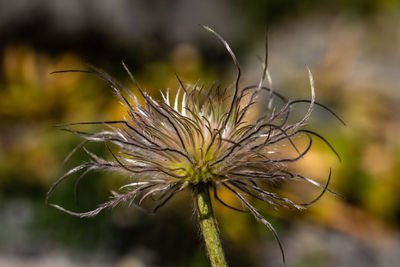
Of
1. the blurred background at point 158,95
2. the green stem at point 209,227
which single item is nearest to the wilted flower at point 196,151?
the green stem at point 209,227

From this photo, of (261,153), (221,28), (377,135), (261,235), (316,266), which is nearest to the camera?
(261,153)

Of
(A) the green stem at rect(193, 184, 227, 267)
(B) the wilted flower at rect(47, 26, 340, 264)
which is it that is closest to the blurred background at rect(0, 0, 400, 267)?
(B) the wilted flower at rect(47, 26, 340, 264)

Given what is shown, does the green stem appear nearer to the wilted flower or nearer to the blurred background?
the wilted flower

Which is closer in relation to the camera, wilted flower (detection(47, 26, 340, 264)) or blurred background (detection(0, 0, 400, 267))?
wilted flower (detection(47, 26, 340, 264))

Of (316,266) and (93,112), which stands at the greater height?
(93,112)

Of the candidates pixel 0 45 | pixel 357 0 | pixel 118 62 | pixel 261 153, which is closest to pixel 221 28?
pixel 118 62

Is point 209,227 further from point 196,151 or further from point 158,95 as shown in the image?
point 158,95

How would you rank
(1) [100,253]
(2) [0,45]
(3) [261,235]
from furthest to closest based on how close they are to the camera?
(2) [0,45] → (3) [261,235] → (1) [100,253]

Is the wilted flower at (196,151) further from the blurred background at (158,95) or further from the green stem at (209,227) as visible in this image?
the blurred background at (158,95)

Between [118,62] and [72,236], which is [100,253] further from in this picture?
[118,62]
